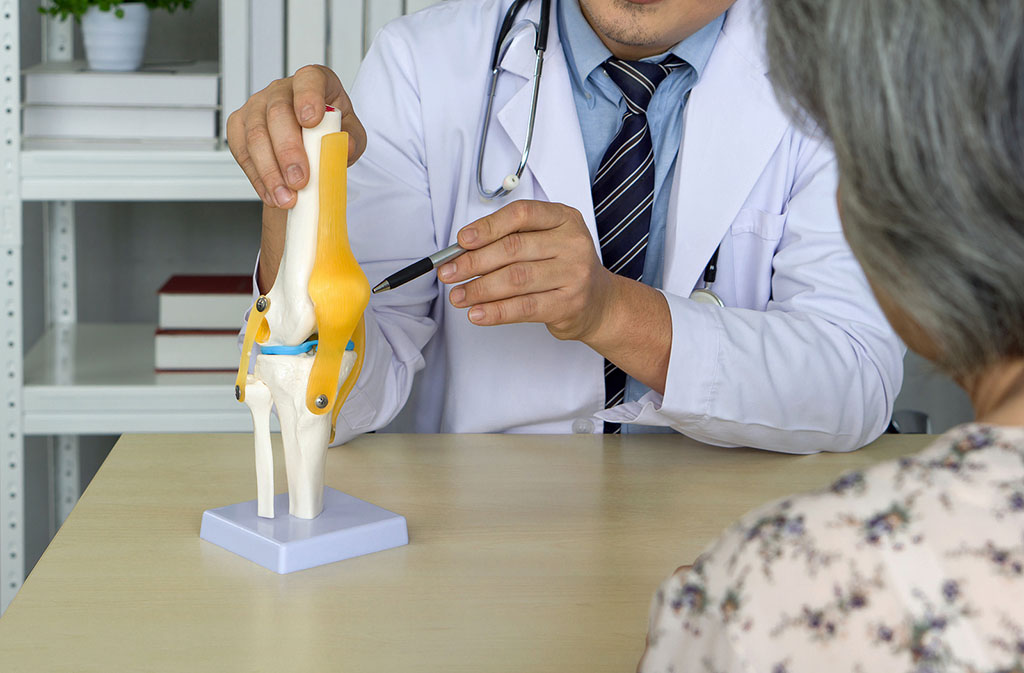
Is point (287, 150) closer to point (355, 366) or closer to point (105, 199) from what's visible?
point (355, 366)

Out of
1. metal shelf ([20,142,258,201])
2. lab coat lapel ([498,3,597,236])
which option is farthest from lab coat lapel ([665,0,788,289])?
metal shelf ([20,142,258,201])

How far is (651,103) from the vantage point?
1323 millimetres

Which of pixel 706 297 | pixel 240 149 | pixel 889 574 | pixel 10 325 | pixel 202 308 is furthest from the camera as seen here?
pixel 202 308

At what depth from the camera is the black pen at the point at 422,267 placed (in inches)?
37.9

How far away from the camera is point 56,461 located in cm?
196

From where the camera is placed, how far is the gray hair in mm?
428

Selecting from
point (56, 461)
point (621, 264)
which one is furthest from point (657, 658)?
point (56, 461)

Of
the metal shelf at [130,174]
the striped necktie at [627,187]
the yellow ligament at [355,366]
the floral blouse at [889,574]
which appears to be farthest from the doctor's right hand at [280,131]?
the metal shelf at [130,174]

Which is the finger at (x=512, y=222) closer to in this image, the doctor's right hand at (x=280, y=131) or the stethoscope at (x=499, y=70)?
the doctor's right hand at (x=280, y=131)

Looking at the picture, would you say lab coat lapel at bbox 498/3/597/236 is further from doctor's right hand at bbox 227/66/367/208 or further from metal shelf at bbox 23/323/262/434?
metal shelf at bbox 23/323/262/434

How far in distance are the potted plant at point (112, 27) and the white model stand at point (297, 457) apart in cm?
99

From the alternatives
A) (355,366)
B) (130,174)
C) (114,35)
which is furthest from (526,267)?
(114,35)

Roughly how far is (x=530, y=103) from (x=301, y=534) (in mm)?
649

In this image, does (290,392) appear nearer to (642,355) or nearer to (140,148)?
(642,355)
